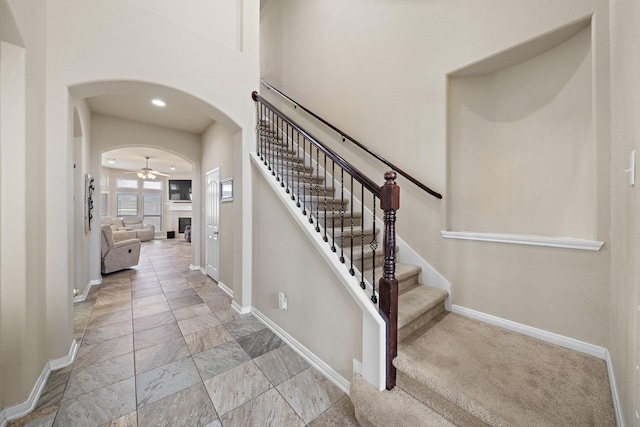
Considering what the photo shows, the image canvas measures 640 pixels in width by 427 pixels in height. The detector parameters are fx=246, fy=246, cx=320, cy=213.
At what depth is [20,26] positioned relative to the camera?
1.50 m

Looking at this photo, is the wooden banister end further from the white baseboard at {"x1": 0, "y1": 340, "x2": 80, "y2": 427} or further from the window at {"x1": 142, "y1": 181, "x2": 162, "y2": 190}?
the window at {"x1": 142, "y1": 181, "x2": 162, "y2": 190}

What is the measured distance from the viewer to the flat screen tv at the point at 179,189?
455 inches

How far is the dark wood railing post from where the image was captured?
1.48 m

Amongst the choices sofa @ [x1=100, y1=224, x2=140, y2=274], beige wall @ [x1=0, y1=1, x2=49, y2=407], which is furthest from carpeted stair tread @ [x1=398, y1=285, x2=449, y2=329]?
sofa @ [x1=100, y1=224, x2=140, y2=274]

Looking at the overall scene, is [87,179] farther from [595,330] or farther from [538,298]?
[595,330]

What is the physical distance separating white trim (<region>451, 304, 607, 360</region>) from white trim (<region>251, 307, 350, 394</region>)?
4.05 feet

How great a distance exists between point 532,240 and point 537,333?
2.32 feet

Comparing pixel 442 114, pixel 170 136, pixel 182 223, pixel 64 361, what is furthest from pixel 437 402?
pixel 182 223

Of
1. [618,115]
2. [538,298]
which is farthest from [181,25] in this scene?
[538,298]

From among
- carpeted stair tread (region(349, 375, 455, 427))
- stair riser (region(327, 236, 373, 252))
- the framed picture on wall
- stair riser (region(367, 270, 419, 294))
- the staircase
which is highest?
the framed picture on wall

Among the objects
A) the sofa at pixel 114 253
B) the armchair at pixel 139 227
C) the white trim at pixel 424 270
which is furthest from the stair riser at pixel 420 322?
the armchair at pixel 139 227

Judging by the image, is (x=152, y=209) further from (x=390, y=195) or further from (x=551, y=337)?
(x=551, y=337)

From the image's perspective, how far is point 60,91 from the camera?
1.97 meters

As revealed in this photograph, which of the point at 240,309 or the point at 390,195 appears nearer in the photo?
the point at 390,195
